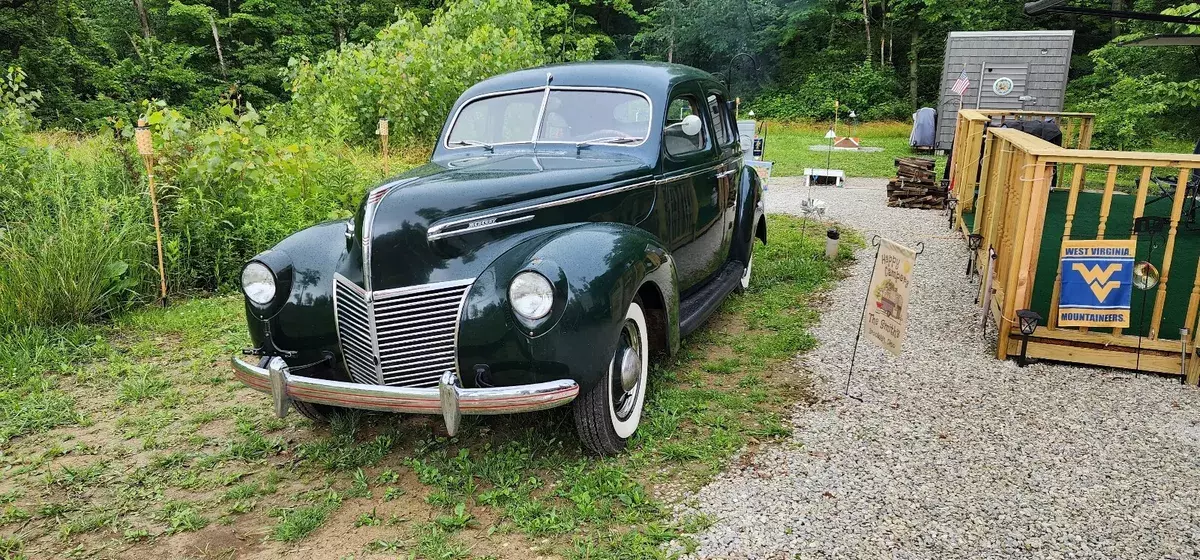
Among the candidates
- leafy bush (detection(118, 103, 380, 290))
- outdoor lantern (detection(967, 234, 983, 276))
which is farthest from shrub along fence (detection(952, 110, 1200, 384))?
leafy bush (detection(118, 103, 380, 290))

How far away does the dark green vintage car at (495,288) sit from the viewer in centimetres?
289

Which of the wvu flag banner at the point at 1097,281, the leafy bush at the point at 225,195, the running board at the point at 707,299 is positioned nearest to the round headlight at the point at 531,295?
the running board at the point at 707,299

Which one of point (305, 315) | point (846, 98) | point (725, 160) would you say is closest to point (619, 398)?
point (305, 315)

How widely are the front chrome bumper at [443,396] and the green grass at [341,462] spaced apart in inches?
18.6

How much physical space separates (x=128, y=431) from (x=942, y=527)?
13.3 feet

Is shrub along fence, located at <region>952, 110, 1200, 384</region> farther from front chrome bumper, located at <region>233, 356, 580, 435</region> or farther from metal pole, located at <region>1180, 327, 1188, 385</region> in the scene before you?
front chrome bumper, located at <region>233, 356, 580, 435</region>

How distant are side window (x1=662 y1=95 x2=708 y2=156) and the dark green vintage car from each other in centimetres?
3

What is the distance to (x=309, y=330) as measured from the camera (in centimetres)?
327

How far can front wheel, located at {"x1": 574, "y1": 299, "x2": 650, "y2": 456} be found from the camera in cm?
317

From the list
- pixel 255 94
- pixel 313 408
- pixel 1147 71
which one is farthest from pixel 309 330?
pixel 255 94

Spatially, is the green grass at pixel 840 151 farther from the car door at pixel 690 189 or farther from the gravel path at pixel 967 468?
the gravel path at pixel 967 468

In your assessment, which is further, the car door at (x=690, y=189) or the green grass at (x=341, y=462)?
the car door at (x=690, y=189)

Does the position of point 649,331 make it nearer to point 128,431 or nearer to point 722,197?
point 722,197

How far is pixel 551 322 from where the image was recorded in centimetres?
286
